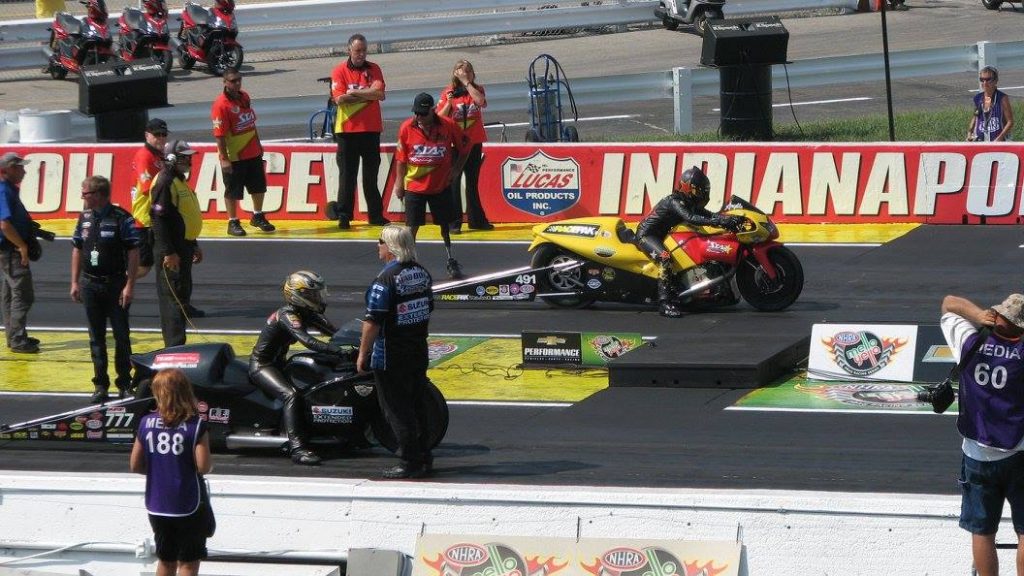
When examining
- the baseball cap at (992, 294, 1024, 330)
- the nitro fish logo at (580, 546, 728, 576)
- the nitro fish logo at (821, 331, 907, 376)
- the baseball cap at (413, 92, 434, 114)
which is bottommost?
the nitro fish logo at (580, 546, 728, 576)

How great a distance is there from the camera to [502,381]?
12914 mm

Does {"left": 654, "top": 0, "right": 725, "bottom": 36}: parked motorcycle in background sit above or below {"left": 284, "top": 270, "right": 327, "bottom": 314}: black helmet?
above

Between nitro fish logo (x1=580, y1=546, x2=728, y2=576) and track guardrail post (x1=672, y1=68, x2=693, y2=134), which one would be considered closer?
nitro fish logo (x1=580, y1=546, x2=728, y2=576)

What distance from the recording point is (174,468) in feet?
25.7

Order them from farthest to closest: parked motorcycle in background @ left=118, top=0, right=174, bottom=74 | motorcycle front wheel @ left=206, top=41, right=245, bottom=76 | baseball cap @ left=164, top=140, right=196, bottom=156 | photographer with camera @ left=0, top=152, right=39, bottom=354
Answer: motorcycle front wheel @ left=206, top=41, right=245, bottom=76 < parked motorcycle in background @ left=118, top=0, right=174, bottom=74 < photographer with camera @ left=0, top=152, right=39, bottom=354 < baseball cap @ left=164, top=140, right=196, bottom=156

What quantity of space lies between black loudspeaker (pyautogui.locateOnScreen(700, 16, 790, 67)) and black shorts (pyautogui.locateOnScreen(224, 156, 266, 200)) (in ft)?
21.2

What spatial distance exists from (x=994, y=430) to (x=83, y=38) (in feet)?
87.0

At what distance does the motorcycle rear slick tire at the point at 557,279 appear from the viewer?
50.4ft

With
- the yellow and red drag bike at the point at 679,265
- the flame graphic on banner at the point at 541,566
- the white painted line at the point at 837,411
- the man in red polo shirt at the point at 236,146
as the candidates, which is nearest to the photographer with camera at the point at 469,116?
the man in red polo shirt at the point at 236,146

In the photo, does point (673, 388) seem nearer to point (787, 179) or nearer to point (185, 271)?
point (185, 271)

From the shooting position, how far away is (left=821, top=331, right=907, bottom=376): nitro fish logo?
1219cm

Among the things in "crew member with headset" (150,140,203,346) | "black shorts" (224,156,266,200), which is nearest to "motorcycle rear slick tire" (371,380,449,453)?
"crew member with headset" (150,140,203,346)

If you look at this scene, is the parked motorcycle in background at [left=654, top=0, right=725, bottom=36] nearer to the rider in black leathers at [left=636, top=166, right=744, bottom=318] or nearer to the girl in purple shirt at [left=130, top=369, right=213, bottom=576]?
the rider in black leathers at [left=636, top=166, right=744, bottom=318]

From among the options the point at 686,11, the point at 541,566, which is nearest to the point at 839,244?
the point at 541,566
